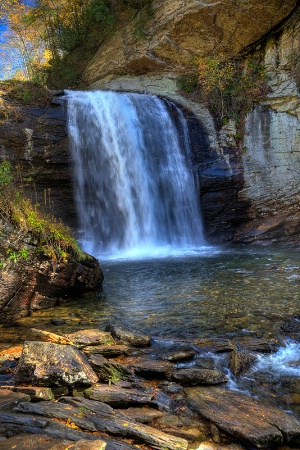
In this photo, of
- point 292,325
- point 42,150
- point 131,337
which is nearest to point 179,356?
point 131,337

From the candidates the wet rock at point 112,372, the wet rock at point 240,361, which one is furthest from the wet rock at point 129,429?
the wet rock at point 240,361

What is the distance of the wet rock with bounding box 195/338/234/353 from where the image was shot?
426 cm

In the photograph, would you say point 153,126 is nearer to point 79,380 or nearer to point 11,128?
point 11,128

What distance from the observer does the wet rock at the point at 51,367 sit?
327 centimetres

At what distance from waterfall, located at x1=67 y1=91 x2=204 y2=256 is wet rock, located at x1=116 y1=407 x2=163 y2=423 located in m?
8.95

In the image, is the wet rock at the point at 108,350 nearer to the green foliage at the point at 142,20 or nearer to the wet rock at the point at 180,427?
the wet rock at the point at 180,427

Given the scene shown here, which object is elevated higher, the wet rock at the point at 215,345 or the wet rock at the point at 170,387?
the wet rock at the point at 170,387

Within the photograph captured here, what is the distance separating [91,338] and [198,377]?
5.13ft

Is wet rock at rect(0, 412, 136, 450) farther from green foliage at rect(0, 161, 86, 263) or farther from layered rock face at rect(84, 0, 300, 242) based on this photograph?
layered rock face at rect(84, 0, 300, 242)

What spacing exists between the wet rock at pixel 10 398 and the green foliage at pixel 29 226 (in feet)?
11.0

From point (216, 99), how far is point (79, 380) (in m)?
13.6

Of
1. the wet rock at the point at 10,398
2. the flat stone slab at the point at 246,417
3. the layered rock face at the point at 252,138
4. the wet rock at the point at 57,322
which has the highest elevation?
the layered rock face at the point at 252,138

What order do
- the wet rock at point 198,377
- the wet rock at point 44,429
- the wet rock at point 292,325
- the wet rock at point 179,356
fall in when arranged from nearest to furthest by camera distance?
the wet rock at point 44,429
the wet rock at point 198,377
the wet rock at point 179,356
the wet rock at point 292,325

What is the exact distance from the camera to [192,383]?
11.6 ft
